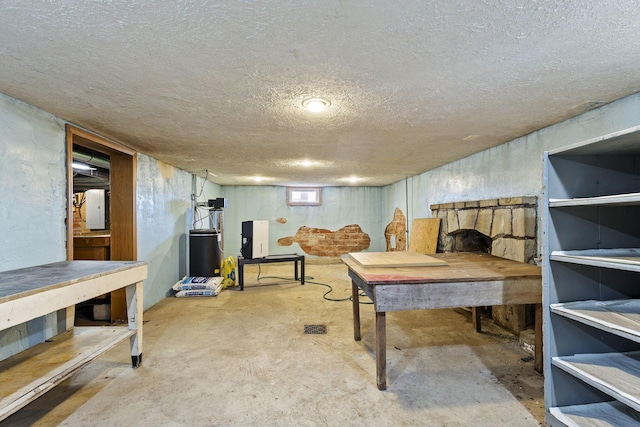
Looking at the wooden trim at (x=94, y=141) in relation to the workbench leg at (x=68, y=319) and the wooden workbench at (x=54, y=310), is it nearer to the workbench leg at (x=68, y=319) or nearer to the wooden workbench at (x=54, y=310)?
the wooden workbench at (x=54, y=310)

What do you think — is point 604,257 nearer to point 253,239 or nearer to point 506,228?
point 506,228

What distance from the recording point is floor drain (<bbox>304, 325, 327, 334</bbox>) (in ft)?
9.82

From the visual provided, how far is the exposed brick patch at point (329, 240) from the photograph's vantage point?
723 centimetres

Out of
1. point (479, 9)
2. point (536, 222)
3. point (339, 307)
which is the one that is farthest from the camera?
point (339, 307)

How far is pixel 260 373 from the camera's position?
7.26 ft

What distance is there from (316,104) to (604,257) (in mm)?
1864

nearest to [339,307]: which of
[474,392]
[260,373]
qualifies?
[260,373]

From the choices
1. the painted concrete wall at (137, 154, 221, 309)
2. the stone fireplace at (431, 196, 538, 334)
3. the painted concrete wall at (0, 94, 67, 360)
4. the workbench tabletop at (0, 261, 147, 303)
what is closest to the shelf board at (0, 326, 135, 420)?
the painted concrete wall at (0, 94, 67, 360)

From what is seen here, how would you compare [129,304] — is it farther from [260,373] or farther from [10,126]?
[10,126]

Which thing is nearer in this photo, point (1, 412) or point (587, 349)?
point (1, 412)

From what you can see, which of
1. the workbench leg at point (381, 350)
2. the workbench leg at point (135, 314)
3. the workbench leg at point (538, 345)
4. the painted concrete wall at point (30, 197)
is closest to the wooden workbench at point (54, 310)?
the workbench leg at point (135, 314)

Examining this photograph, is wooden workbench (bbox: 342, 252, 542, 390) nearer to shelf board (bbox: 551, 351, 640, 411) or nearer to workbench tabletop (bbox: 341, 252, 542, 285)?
workbench tabletop (bbox: 341, 252, 542, 285)

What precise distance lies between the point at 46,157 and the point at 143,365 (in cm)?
187

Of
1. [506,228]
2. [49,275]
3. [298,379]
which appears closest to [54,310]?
[49,275]
